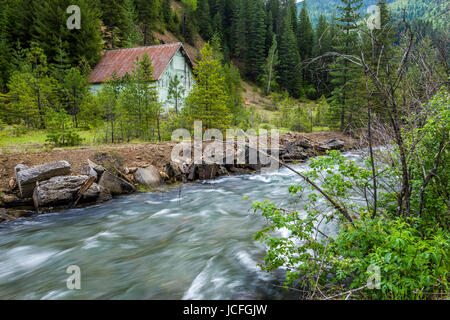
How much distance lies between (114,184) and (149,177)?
137 cm

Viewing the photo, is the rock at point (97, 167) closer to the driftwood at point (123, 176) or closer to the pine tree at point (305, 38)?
the driftwood at point (123, 176)

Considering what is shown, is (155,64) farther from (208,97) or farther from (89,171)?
(89,171)

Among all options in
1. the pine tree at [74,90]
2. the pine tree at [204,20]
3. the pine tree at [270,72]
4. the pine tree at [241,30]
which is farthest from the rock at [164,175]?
the pine tree at [204,20]

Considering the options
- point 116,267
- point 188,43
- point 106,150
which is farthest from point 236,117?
point 188,43

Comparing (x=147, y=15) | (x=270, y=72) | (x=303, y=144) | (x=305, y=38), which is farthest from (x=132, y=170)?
(x=305, y=38)

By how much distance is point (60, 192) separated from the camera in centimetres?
785

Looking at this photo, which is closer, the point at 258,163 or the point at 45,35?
the point at 258,163

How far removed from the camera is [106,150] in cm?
1020

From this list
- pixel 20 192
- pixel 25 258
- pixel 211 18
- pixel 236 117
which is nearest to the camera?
pixel 25 258

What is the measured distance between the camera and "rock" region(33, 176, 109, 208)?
756 centimetres

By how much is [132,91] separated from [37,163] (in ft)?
24.1

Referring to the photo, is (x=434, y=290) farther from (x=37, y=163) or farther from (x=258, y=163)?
(x=258, y=163)

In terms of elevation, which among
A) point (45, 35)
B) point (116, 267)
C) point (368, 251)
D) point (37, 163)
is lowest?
point (116, 267)

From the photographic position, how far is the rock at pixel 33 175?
7445 millimetres
